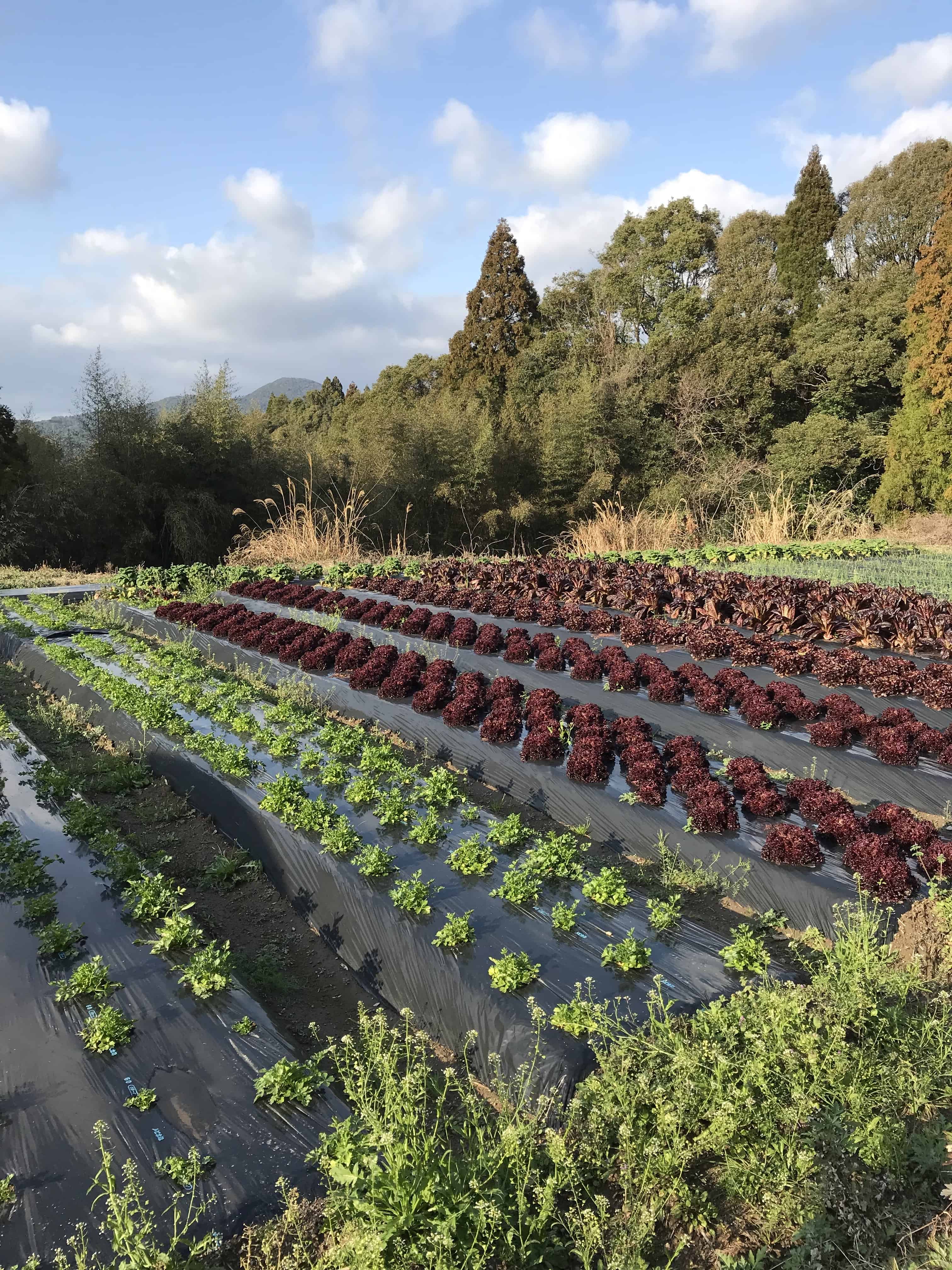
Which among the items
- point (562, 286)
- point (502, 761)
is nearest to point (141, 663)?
point (502, 761)

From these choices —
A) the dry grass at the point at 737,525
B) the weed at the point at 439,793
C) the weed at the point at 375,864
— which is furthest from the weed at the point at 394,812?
the dry grass at the point at 737,525

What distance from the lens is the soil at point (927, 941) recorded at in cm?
316

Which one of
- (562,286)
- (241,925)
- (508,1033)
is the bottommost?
(241,925)

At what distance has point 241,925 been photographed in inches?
168

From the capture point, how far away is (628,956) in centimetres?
314

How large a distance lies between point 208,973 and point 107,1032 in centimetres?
44

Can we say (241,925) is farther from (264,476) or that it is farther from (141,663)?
(264,476)

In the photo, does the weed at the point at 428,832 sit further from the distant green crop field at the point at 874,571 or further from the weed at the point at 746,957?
the distant green crop field at the point at 874,571

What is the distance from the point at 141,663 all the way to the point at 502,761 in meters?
Answer: 4.78

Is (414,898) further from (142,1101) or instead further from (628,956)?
(142,1101)

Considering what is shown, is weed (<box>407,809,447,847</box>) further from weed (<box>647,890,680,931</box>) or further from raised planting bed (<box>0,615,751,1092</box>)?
weed (<box>647,890,680,931</box>)

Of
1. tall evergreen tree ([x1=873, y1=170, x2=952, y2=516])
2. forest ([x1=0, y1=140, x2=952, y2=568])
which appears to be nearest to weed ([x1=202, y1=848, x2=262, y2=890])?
forest ([x1=0, y1=140, x2=952, y2=568])

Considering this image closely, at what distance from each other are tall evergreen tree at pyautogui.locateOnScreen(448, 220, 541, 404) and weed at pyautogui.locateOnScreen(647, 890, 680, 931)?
78.6ft

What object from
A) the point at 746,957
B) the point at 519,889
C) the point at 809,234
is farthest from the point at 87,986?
the point at 809,234
